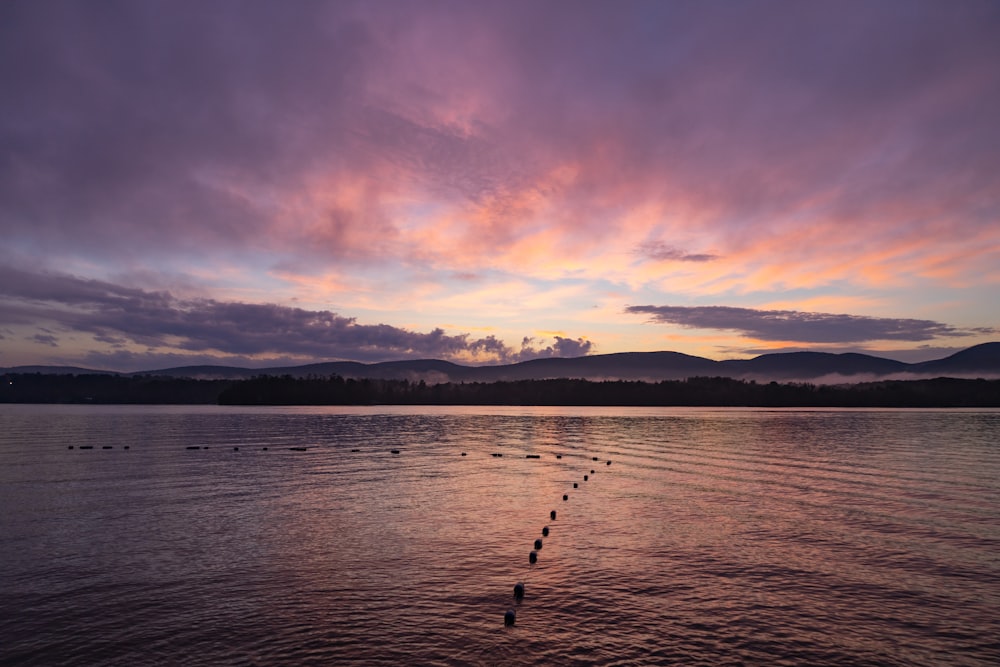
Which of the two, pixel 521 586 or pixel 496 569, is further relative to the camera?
pixel 496 569

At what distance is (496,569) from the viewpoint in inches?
1155

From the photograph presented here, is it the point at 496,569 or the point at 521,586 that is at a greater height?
the point at 521,586

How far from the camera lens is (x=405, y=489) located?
5462 centimetres

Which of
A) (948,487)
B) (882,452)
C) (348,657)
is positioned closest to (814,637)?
(348,657)

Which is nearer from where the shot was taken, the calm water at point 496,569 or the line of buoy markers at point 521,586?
the calm water at point 496,569

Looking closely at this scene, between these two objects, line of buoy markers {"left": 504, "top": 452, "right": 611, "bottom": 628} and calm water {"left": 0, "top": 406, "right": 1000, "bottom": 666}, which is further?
line of buoy markers {"left": 504, "top": 452, "right": 611, "bottom": 628}

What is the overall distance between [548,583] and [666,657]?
8.20m

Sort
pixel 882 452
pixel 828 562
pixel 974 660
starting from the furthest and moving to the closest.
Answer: pixel 882 452
pixel 828 562
pixel 974 660

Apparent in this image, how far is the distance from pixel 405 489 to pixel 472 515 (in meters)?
13.5

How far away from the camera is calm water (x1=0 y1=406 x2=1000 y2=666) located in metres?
20.7

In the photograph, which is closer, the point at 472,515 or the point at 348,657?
the point at 348,657

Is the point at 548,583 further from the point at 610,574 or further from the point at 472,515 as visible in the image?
the point at 472,515

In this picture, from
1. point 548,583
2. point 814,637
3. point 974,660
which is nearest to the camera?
point 974,660

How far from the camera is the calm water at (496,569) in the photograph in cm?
2070
